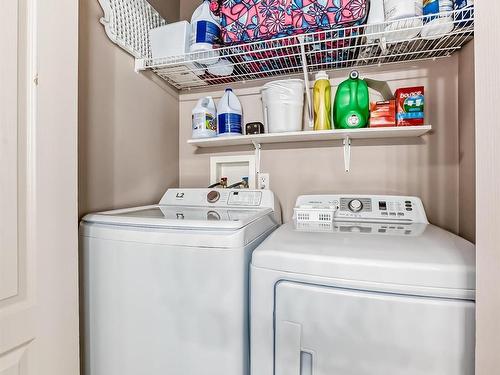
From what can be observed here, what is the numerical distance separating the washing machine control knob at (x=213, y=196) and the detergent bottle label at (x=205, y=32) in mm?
946

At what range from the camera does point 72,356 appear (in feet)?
3.23

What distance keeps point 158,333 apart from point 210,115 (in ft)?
4.53

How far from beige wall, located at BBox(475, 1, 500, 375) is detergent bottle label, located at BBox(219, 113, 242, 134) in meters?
1.34

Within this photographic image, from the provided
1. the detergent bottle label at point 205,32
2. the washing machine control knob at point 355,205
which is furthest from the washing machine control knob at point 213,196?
the detergent bottle label at point 205,32

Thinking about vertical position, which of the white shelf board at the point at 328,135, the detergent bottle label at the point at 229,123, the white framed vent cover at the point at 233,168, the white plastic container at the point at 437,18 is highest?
the white plastic container at the point at 437,18

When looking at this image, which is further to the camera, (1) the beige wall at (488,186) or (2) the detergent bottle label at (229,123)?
(2) the detergent bottle label at (229,123)

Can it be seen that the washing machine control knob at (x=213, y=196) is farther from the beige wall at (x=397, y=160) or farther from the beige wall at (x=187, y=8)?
the beige wall at (x=187, y=8)

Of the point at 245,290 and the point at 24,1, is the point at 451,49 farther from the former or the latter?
the point at 24,1

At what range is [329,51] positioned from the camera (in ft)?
5.08

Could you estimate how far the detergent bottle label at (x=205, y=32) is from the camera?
60.8 inches

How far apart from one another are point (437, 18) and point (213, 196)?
5.09ft

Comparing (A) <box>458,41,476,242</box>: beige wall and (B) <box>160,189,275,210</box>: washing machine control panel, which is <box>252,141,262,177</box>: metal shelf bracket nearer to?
(B) <box>160,189,275,210</box>: washing machine control panel

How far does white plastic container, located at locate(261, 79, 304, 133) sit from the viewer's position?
1.64 metres

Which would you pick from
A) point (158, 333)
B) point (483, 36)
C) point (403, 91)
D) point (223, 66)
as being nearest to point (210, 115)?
point (223, 66)
